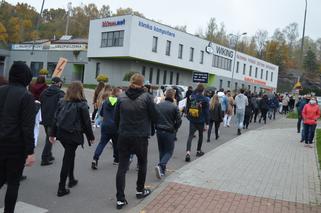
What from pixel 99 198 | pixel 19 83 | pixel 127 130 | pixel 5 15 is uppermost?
pixel 5 15

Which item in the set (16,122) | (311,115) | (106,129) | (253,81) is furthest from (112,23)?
(16,122)

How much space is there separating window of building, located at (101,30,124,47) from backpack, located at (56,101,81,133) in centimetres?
3733

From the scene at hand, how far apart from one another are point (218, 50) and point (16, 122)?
5506 centimetres

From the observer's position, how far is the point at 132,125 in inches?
236

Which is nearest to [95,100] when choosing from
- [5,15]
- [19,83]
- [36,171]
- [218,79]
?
[36,171]

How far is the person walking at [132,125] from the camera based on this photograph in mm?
5980

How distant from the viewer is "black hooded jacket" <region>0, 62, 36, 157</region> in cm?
467

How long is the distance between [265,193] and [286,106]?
91.4 feet

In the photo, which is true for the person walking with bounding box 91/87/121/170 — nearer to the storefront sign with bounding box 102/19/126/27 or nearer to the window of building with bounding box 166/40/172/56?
the storefront sign with bounding box 102/19/126/27

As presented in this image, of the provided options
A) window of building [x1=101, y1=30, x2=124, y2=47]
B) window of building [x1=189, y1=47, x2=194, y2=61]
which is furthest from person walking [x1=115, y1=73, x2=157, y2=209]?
window of building [x1=189, y1=47, x2=194, y2=61]

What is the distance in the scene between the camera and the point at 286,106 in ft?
110

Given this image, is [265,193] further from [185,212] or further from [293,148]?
[293,148]

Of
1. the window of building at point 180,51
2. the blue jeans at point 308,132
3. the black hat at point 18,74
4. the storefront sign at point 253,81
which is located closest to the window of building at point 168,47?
the window of building at point 180,51

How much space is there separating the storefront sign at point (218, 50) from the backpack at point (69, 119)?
49.5m
